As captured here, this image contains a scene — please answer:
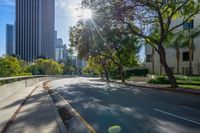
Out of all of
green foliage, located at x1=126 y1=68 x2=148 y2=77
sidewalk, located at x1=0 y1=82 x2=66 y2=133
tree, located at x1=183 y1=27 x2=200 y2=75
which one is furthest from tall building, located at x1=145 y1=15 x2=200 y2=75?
sidewalk, located at x1=0 y1=82 x2=66 y2=133

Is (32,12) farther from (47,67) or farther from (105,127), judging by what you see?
(105,127)

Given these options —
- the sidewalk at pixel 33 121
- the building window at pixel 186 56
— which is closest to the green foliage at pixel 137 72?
the building window at pixel 186 56

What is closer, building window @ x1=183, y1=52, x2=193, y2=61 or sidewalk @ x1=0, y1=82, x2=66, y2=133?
sidewalk @ x1=0, y1=82, x2=66, y2=133

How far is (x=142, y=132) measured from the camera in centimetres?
923

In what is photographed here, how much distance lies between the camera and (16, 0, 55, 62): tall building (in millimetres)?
138500

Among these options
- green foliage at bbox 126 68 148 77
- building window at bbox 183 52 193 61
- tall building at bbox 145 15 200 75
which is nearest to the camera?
tall building at bbox 145 15 200 75

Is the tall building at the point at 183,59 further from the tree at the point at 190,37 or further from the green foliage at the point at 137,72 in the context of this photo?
the green foliage at the point at 137,72

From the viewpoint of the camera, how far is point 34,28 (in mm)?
155750

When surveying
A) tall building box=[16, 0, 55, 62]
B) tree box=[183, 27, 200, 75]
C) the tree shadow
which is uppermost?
tall building box=[16, 0, 55, 62]

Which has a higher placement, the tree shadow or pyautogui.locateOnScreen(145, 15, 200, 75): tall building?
pyautogui.locateOnScreen(145, 15, 200, 75): tall building

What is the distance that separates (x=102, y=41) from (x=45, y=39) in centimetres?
13310

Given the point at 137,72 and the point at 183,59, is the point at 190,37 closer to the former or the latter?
the point at 183,59

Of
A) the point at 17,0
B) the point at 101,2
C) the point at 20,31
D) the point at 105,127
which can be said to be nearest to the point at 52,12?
the point at 20,31

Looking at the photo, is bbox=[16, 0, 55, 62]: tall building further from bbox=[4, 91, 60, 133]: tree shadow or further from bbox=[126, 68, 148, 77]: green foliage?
bbox=[4, 91, 60, 133]: tree shadow
